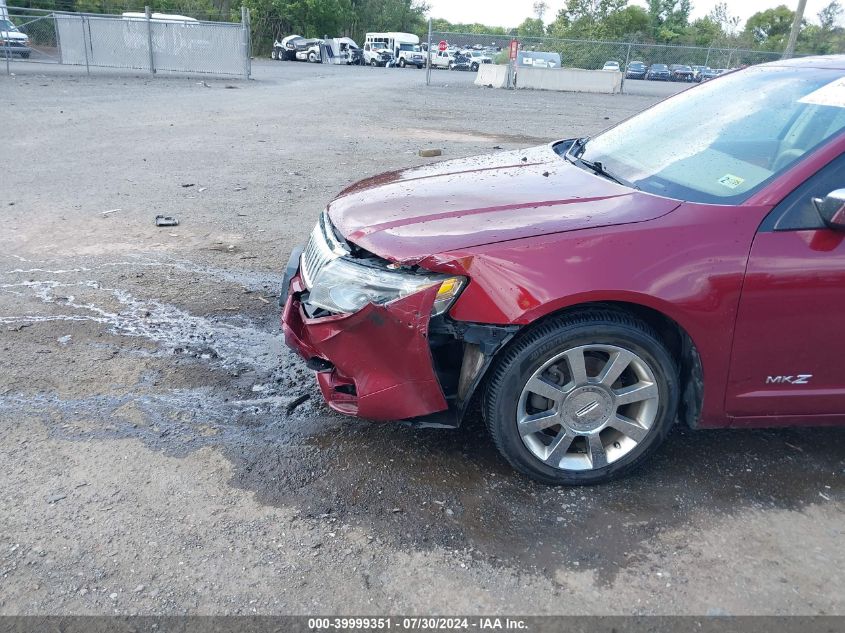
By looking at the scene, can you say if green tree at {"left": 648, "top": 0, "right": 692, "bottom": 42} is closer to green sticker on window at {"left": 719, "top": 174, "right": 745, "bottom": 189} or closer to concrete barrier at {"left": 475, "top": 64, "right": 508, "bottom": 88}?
concrete barrier at {"left": 475, "top": 64, "right": 508, "bottom": 88}

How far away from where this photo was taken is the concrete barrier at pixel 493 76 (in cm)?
2983

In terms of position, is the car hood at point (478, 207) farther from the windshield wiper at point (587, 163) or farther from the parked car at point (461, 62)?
the parked car at point (461, 62)

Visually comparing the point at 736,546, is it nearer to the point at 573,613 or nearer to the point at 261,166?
the point at 573,613

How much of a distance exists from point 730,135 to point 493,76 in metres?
28.5

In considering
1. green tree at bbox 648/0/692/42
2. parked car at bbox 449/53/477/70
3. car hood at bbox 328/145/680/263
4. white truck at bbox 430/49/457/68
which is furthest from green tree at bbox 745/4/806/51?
car hood at bbox 328/145/680/263

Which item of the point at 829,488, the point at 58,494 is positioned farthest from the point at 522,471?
the point at 58,494

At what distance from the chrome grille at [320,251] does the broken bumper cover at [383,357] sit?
0.34 m

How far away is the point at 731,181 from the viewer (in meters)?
3.16

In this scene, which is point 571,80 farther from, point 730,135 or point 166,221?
point 730,135

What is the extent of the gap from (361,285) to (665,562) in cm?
165

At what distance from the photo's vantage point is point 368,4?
65500 millimetres

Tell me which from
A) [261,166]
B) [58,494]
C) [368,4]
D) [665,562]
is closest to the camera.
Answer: [665,562]

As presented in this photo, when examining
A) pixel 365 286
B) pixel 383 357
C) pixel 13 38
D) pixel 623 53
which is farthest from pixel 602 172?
pixel 623 53

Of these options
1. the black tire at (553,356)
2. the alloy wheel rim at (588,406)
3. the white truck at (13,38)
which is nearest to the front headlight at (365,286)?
the black tire at (553,356)
